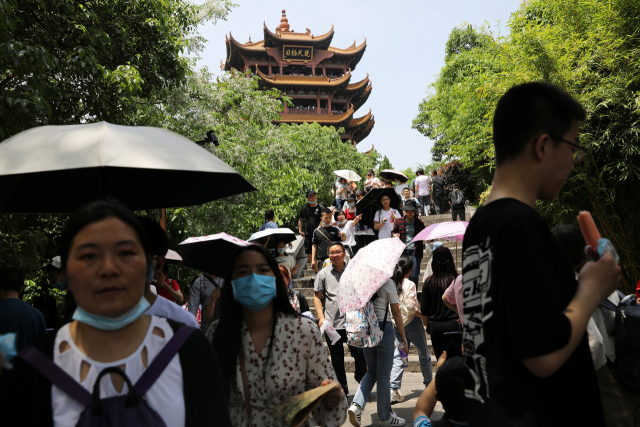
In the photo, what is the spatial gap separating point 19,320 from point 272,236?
4393 mm

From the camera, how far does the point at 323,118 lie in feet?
148

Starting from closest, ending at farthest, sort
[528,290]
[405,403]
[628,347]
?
[528,290] < [628,347] < [405,403]

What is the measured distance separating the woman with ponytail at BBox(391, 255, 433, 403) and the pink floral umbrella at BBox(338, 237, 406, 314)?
1.12 m

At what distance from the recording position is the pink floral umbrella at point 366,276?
5.25 meters

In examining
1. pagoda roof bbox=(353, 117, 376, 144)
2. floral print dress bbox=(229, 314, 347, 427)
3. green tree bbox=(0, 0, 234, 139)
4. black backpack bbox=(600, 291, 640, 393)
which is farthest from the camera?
pagoda roof bbox=(353, 117, 376, 144)

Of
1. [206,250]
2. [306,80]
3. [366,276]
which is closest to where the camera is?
[366,276]

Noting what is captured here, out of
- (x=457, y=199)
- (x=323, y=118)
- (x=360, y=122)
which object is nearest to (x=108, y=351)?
(x=457, y=199)

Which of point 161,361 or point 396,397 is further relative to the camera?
point 396,397

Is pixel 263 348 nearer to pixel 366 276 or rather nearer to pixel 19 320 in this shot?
pixel 366 276

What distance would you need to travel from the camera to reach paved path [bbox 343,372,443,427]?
574 cm

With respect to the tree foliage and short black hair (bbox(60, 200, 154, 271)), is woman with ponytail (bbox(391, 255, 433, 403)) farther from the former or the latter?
short black hair (bbox(60, 200, 154, 271))

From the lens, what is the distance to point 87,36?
7527 mm

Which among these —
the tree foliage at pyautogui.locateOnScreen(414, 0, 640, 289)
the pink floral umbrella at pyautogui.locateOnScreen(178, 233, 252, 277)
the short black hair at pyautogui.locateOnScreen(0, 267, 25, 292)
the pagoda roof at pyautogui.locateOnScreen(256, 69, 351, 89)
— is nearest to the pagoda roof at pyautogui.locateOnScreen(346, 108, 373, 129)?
the pagoda roof at pyautogui.locateOnScreen(256, 69, 351, 89)

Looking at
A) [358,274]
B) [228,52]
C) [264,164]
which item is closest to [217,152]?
[264,164]
